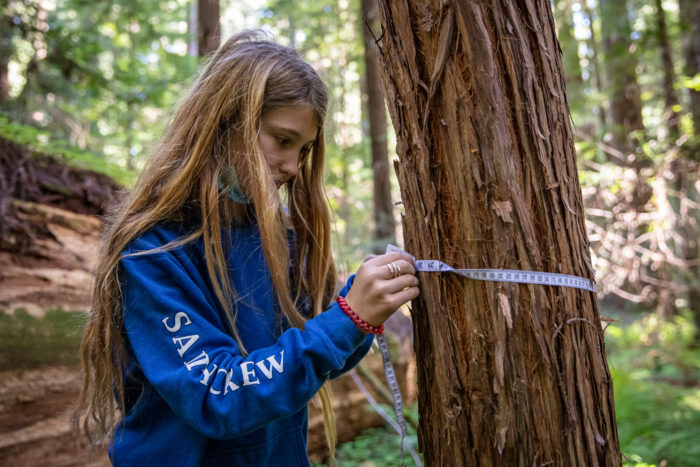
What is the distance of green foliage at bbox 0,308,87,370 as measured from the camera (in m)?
3.11

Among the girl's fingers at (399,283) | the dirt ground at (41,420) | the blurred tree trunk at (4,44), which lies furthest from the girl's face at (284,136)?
the blurred tree trunk at (4,44)

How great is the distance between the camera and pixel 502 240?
1361 mm

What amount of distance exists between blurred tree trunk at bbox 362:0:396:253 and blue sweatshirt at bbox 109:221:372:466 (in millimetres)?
5741

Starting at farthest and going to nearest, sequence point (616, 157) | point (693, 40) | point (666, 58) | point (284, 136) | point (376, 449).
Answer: point (666, 58) → point (693, 40) → point (616, 157) → point (376, 449) → point (284, 136)

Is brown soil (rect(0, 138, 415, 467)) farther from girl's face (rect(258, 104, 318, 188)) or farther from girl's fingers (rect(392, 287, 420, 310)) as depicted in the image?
girl's fingers (rect(392, 287, 420, 310))

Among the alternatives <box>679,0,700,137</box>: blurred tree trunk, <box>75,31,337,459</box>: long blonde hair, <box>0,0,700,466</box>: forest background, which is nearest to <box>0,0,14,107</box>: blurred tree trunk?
<box>0,0,700,466</box>: forest background

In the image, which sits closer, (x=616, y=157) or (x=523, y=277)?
(x=523, y=277)

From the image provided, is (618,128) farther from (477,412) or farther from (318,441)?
(477,412)

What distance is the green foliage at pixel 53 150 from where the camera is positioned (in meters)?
4.16

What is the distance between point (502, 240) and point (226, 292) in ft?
3.03

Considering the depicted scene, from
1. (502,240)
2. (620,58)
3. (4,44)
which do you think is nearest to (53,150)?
(4,44)

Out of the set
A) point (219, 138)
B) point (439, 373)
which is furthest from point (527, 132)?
point (219, 138)

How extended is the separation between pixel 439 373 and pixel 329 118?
4.62 ft

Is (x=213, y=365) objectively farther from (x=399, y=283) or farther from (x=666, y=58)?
(x=666, y=58)
